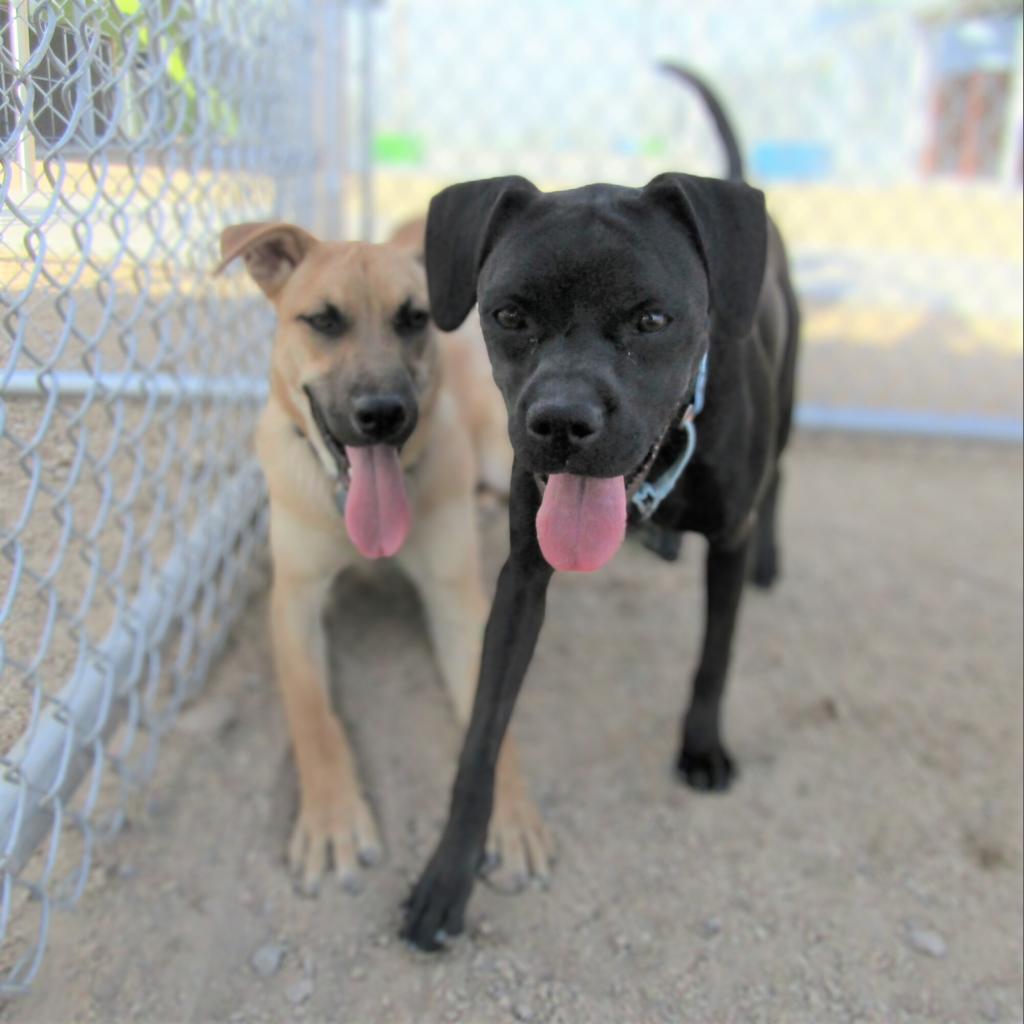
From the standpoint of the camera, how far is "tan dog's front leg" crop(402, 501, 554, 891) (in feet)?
7.51

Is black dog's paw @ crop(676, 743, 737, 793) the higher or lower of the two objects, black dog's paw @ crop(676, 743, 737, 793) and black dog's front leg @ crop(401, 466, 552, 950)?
the lower

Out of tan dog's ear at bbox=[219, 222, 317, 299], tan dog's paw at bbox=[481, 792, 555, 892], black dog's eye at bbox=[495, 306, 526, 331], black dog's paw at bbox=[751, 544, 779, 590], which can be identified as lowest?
tan dog's paw at bbox=[481, 792, 555, 892]

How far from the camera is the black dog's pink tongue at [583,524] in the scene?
5.38 feet

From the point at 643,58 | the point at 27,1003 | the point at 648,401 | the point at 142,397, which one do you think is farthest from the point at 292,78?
the point at 27,1003

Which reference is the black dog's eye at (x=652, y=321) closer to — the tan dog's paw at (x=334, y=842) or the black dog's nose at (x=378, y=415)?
the black dog's nose at (x=378, y=415)

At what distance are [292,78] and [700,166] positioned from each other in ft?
9.68

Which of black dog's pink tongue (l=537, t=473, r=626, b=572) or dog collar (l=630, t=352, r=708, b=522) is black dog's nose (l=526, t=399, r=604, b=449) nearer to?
black dog's pink tongue (l=537, t=473, r=626, b=572)

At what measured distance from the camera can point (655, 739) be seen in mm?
2705

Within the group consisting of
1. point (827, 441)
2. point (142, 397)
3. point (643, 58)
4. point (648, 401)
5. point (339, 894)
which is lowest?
point (339, 894)

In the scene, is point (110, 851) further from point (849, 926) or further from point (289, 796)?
point (849, 926)

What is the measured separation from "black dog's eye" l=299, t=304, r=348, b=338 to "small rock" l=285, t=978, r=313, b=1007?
4.75 feet

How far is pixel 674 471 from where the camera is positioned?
1.93 m

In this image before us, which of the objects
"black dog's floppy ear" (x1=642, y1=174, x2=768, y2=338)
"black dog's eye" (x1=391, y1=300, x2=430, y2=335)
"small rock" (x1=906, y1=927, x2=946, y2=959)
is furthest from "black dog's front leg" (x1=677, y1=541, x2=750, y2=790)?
"black dog's eye" (x1=391, y1=300, x2=430, y2=335)

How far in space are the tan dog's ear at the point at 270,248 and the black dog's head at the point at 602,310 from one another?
0.76m
